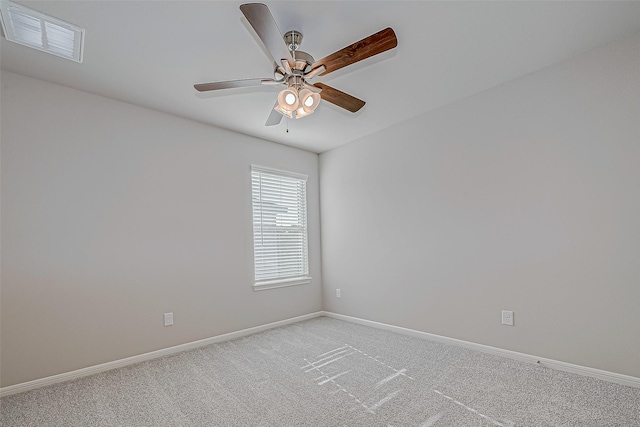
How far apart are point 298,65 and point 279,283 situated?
9.22 feet

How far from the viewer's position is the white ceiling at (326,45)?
190 cm

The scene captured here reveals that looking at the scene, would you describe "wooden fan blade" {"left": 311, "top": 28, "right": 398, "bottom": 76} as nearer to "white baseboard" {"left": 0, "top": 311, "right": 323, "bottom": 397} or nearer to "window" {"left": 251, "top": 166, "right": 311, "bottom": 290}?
"window" {"left": 251, "top": 166, "right": 311, "bottom": 290}

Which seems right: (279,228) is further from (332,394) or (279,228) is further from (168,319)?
(332,394)

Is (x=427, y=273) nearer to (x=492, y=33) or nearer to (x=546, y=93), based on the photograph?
(x=546, y=93)

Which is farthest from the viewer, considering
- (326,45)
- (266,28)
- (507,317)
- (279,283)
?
(279,283)

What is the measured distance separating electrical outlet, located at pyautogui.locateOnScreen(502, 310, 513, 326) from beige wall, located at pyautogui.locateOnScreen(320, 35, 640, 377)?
5 centimetres

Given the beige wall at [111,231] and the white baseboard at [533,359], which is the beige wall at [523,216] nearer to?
the white baseboard at [533,359]

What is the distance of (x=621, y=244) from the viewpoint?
2.26 metres

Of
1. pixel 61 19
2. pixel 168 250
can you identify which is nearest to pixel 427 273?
pixel 168 250

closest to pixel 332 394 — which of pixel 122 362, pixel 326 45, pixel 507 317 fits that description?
pixel 507 317

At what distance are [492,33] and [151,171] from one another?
3.15 m

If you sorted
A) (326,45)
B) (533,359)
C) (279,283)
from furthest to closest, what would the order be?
(279,283), (533,359), (326,45)

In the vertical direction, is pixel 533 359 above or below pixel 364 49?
below

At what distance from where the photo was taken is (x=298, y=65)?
1992 millimetres
